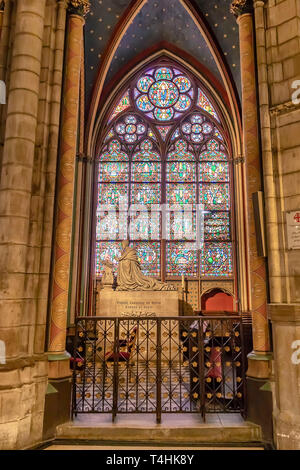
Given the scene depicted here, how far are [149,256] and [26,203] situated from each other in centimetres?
779

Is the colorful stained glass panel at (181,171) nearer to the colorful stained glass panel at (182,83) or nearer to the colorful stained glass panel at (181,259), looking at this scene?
the colorful stained glass panel at (181,259)

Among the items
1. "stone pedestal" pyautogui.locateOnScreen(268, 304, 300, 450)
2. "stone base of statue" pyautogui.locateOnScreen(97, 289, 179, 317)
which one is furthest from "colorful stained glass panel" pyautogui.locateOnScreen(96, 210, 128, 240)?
"stone pedestal" pyautogui.locateOnScreen(268, 304, 300, 450)

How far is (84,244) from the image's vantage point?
10852 millimetres

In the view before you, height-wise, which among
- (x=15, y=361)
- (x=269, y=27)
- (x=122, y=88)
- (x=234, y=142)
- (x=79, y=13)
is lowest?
(x=15, y=361)

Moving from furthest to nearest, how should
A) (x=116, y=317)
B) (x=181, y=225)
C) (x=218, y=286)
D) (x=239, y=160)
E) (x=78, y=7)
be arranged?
(x=181, y=225)
(x=239, y=160)
(x=218, y=286)
(x=78, y=7)
(x=116, y=317)

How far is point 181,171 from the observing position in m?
11.9

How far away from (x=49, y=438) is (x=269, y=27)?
17.2ft

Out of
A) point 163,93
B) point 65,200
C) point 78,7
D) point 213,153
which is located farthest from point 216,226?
point 78,7

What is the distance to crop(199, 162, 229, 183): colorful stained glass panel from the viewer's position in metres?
11.8

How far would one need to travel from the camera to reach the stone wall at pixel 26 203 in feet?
11.1

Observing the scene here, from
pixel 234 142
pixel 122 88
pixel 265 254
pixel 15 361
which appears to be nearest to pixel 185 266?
pixel 234 142

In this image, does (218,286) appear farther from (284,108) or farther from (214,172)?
(284,108)

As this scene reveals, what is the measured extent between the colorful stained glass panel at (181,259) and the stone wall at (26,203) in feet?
24.9
